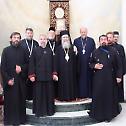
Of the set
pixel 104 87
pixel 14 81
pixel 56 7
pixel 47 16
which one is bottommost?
pixel 104 87

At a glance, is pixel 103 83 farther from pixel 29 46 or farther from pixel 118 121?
pixel 29 46

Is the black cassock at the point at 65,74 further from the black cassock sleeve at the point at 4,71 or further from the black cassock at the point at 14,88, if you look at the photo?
the black cassock sleeve at the point at 4,71

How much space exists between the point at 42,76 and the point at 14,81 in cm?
60

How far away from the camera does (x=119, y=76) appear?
812 cm

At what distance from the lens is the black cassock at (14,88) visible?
7691mm

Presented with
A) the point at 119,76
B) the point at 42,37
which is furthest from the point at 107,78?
the point at 42,37

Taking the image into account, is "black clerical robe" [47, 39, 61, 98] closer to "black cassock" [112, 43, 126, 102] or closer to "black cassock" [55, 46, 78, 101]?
"black cassock" [55, 46, 78, 101]

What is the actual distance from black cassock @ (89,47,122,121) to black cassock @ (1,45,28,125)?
153 cm

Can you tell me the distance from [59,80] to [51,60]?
2.68ft

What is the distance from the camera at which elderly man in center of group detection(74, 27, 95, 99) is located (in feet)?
29.7

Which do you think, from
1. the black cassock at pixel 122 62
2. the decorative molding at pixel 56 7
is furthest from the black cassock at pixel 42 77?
the decorative molding at pixel 56 7

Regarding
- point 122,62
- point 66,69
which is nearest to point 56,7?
point 122,62

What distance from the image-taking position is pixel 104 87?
8070mm

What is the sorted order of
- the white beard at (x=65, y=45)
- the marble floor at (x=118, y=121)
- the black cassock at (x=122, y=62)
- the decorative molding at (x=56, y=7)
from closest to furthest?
the marble floor at (x=118, y=121)
the white beard at (x=65, y=45)
the black cassock at (x=122, y=62)
the decorative molding at (x=56, y=7)
